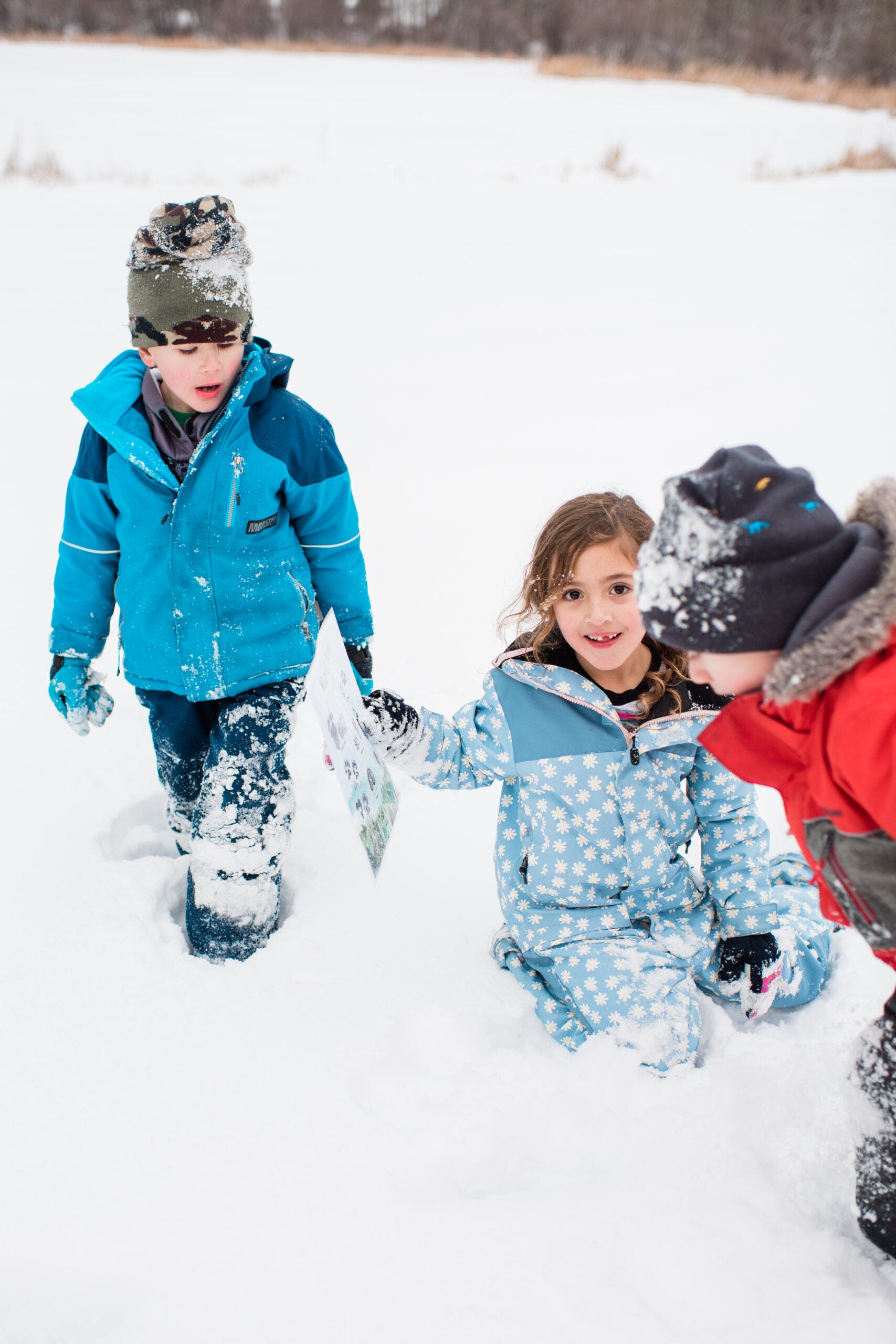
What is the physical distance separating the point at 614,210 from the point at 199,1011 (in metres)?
7.30

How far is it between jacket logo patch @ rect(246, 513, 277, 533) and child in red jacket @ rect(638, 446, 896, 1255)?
104 cm

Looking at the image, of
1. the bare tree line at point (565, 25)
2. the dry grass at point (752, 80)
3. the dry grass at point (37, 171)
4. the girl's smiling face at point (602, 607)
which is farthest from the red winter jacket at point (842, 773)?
the bare tree line at point (565, 25)

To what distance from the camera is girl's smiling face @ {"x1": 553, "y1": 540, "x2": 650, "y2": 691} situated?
181 centimetres

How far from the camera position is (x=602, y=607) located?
5.95ft

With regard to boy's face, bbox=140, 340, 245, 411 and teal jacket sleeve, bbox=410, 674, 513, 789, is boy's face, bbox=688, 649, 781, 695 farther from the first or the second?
boy's face, bbox=140, 340, 245, 411

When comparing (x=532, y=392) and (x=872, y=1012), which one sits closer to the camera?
(x=872, y=1012)

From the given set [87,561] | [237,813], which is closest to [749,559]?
[237,813]

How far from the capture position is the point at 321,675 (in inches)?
62.5

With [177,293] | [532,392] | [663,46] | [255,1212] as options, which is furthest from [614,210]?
[663,46]

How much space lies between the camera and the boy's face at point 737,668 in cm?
126

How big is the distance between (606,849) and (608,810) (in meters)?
0.10

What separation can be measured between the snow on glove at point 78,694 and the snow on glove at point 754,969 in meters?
1.51

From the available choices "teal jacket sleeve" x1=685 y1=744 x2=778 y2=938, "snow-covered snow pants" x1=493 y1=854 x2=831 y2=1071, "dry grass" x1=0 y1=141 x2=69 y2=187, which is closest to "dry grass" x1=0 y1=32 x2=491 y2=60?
"dry grass" x1=0 y1=141 x2=69 y2=187

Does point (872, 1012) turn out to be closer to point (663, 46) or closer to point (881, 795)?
point (881, 795)
